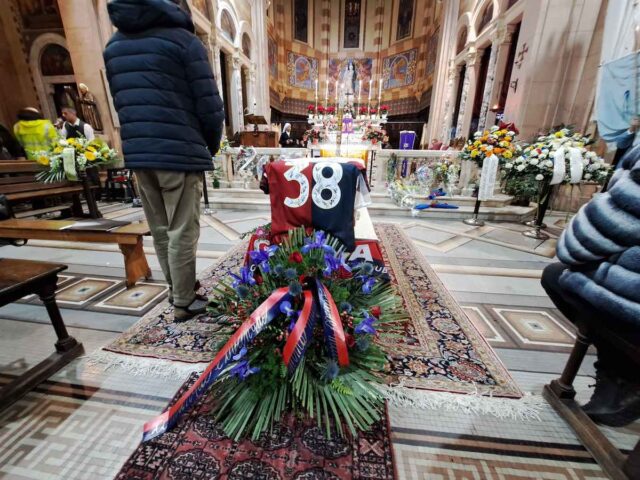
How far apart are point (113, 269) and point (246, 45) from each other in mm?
12567

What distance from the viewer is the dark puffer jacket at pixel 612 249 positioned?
84 cm

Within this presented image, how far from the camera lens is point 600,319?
99 centimetres

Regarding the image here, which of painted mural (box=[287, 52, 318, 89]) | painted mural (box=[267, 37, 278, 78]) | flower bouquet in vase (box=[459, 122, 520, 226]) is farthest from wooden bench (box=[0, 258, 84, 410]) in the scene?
painted mural (box=[287, 52, 318, 89])

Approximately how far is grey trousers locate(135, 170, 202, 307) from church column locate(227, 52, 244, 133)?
10.7 metres

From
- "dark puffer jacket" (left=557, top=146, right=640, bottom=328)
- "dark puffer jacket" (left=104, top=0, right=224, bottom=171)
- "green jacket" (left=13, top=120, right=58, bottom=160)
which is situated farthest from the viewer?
"green jacket" (left=13, top=120, right=58, bottom=160)

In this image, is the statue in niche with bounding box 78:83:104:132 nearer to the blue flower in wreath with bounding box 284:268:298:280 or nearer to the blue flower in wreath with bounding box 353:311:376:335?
the blue flower in wreath with bounding box 284:268:298:280

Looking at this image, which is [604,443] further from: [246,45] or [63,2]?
[246,45]

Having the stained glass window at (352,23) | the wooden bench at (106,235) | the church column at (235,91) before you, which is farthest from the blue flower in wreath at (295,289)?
the stained glass window at (352,23)

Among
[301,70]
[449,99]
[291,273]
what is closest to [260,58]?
[301,70]

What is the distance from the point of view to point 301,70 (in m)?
16.8

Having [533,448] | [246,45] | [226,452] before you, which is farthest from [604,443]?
[246,45]

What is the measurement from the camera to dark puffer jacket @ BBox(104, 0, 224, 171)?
1.36 meters

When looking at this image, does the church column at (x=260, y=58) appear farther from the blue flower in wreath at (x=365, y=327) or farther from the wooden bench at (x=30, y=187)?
the blue flower in wreath at (x=365, y=327)

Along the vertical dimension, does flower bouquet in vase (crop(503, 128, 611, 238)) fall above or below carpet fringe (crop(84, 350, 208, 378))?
above
